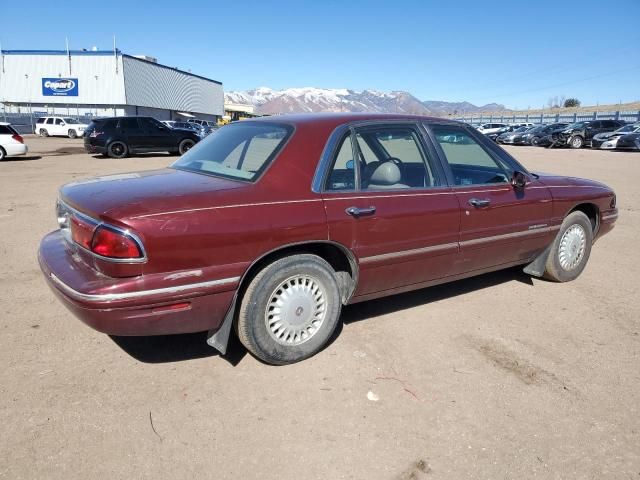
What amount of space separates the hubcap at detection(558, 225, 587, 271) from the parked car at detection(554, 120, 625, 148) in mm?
27181

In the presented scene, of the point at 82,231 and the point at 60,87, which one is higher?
the point at 60,87

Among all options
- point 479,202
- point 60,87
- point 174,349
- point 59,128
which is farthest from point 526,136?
point 60,87

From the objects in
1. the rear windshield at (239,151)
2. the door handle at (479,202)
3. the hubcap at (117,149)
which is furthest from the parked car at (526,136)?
the rear windshield at (239,151)

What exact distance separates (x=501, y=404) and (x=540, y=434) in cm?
28

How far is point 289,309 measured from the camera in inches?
122

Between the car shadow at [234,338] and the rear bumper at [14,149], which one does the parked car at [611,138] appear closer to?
the car shadow at [234,338]

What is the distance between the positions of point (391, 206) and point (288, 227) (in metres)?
0.82

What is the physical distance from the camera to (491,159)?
4.17m

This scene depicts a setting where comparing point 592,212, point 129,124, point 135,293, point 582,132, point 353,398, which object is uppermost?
point 582,132

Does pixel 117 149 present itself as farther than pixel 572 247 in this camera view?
Yes

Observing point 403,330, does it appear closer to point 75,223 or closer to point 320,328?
point 320,328

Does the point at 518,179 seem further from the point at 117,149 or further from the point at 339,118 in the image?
the point at 117,149

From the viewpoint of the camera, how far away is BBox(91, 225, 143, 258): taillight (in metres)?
2.51

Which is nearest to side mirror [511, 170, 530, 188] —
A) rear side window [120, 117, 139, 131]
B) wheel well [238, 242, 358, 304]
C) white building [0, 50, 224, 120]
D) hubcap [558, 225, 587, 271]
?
hubcap [558, 225, 587, 271]
